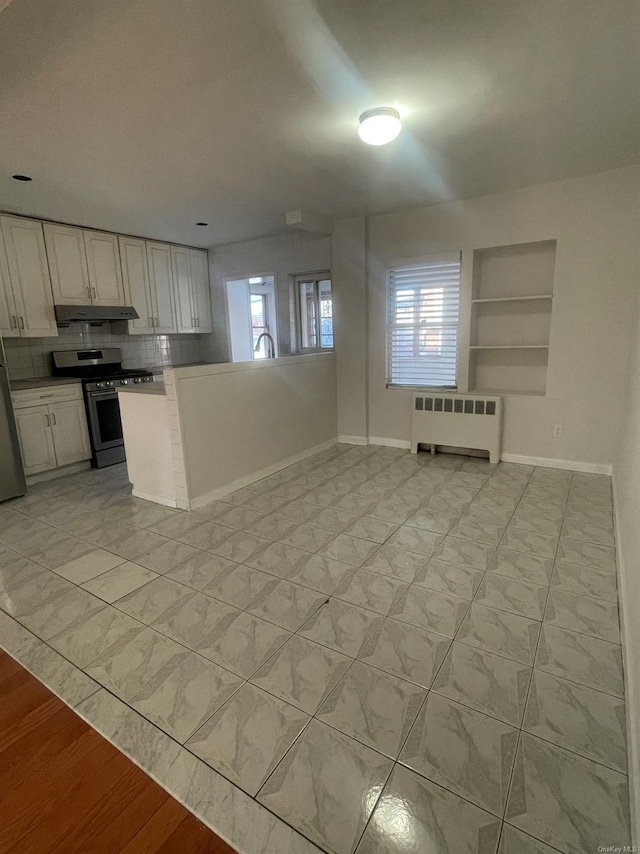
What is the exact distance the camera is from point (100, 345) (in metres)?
5.04

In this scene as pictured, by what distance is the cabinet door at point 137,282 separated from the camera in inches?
192

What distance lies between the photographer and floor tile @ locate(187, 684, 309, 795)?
1354mm

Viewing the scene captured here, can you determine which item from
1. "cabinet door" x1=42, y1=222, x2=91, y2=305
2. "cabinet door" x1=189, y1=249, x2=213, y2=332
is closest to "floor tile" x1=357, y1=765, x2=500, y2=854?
"cabinet door" x1=42, y1=222, x2=91, y2=305

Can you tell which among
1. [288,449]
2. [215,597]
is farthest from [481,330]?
[215,597]

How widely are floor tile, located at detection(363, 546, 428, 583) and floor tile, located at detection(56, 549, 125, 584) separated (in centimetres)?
155

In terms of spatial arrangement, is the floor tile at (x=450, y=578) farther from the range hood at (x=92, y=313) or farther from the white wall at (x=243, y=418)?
the range hood at (x=92, y=313)

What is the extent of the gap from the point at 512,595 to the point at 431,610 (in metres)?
0.45

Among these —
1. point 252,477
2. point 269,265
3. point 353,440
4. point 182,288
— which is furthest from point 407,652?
point 182,288

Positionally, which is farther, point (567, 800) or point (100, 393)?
point (100, 393)

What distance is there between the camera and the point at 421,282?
4.39 metres

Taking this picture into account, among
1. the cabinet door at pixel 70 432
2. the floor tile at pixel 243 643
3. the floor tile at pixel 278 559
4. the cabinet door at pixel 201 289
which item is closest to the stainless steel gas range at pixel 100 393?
the cabinet door at pixel 70 432

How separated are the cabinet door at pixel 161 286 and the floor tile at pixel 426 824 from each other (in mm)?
5220

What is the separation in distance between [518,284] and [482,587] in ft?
10.0

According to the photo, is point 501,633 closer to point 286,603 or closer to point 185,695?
point 286,603
